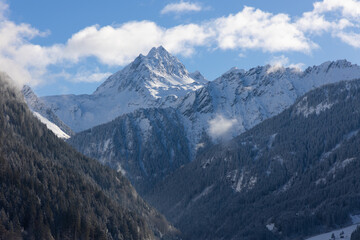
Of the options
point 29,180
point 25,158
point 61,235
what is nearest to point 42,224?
point 61,235

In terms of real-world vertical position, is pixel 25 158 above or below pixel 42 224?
above

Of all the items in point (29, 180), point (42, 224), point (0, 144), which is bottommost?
point (42, 224)

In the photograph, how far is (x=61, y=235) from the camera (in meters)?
173

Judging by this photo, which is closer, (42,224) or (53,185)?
(42,224)

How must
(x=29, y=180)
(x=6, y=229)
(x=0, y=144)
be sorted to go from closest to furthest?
(x=6, y=229)
(x=29, y=180)
(x=0, y=144)

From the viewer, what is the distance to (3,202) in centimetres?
16750

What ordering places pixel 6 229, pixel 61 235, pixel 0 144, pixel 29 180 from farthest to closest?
pixel 0 144, pixel 29 180, pixel 61 235, pixel 6 229

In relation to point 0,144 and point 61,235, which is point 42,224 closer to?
point 61,235

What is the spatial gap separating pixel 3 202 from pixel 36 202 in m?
10.5

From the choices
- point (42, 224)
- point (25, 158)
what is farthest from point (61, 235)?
point (25, 158)

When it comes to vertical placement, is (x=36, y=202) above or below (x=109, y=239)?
above

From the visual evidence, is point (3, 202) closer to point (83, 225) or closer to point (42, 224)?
point (42, 224)

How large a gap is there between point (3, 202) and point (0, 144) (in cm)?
3626

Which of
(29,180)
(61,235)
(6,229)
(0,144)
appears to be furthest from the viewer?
(0,144)
